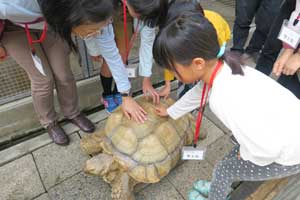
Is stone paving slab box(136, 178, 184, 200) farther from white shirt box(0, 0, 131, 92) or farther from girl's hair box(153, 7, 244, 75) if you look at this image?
girl's hair box(153, 7, 244, 75)

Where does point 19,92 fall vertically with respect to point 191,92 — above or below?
below

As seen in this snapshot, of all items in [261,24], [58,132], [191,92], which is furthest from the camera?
[261,24]

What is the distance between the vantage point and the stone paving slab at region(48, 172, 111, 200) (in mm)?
1688

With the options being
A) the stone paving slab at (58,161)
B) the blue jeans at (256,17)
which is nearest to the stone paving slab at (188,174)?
the stone paving slab at (58,161)

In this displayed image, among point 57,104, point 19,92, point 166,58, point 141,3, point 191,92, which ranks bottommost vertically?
point 57,104

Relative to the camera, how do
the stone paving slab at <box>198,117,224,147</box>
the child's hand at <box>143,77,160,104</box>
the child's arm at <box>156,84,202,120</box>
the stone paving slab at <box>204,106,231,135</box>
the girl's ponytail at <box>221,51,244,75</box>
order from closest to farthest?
the girl's ponytail at <box>221,51,244,75</box>
the child's arm at <box>156,84,202,120</box>
the child's hand at <box>143,77,160,104</box>
the stone paving slab at <box>198,117,224,147</box>
the stone paving slab at <box>204,106,231,135</box>

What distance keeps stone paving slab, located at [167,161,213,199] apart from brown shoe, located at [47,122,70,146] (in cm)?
76

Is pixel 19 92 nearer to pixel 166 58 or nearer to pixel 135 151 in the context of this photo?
pixel 135 151

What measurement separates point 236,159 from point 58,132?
124 centimetres

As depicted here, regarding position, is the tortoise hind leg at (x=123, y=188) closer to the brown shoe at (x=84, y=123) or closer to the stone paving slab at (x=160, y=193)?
the stone paving slab at (x=160, y=193)

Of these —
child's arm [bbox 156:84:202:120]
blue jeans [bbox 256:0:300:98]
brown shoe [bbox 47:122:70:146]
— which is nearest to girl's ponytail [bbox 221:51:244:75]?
child's arm [bbox 156:84:202:120]

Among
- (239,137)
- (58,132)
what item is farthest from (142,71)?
(239,137)

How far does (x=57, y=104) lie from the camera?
216 centimetres

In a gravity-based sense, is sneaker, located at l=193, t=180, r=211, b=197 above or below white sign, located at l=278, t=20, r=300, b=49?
below
